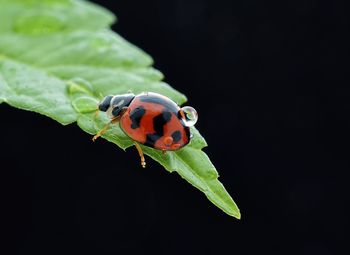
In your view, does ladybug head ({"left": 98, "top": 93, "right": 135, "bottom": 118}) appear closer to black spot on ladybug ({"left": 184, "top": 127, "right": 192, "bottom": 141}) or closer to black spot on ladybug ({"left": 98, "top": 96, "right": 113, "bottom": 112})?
black spot on ladybug ({"left": 98, "top": 96, "right": 113, "bottom": 112})

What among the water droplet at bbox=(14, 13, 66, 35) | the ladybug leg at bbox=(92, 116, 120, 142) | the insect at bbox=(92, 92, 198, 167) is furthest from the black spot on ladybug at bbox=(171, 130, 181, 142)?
the water droplet at bbox=(14, 13, 66, 35)

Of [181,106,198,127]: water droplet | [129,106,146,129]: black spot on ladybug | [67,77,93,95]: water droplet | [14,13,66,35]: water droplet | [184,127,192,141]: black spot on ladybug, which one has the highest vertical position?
[184,127,192,141]: black spot on ladybug

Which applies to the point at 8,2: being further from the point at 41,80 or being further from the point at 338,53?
the point at 338,53

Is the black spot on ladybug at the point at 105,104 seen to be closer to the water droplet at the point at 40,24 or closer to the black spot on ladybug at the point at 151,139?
the black spot on ladybug at the point at 151,139

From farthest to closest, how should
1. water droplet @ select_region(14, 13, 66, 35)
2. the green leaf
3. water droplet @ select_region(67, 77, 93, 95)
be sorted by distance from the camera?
water droplet @ select_region(14, 13, 66, 35), water droplet @ select_region(67, 77, 93, 95), the green leaf

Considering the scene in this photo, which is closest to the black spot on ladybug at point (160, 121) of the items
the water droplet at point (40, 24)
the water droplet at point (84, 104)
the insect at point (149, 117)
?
the insect at point (149, 117)

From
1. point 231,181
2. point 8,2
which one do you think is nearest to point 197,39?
point 231,181

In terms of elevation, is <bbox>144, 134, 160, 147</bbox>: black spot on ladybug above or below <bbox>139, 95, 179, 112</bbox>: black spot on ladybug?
below
